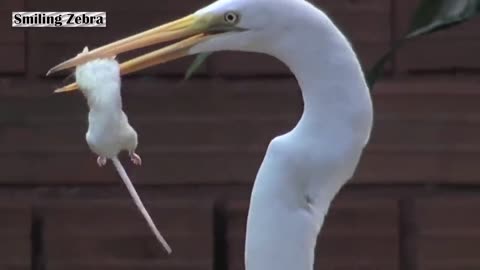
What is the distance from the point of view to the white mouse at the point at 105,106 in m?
1.09

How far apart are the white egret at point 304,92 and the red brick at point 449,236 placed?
3.71 feet

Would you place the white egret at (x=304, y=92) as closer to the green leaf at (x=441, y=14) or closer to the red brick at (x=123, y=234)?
the green leaf at (x=441, y=14)

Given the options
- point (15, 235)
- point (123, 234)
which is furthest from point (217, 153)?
point (15, 235)

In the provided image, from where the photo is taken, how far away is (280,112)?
2.17 m

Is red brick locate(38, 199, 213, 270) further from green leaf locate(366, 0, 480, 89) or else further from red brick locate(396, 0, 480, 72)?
green leaf locate(366, 0, 480, 89)

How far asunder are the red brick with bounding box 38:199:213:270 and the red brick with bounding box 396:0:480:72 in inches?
15.9

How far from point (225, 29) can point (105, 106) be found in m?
0.12

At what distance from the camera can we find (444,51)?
2168 millimetres

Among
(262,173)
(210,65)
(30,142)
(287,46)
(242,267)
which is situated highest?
(287,46)

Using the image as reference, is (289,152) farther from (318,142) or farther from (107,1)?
(107,1)

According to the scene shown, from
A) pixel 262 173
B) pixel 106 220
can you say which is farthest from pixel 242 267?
pixel 262 173

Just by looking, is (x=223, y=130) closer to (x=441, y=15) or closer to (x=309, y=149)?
(x=441, y=15)

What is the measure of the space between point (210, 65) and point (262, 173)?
3.51ft

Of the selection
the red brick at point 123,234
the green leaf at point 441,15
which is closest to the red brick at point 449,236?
the red brick at point 123,234
